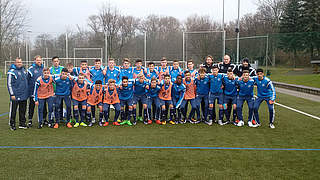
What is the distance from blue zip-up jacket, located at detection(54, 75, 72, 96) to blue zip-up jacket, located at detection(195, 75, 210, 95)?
130 inches

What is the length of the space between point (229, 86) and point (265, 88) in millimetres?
888

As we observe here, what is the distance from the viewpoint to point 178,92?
7.42 metres

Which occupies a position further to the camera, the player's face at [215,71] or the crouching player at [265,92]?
the player's face at [215,71]

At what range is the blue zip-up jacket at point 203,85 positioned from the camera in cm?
721

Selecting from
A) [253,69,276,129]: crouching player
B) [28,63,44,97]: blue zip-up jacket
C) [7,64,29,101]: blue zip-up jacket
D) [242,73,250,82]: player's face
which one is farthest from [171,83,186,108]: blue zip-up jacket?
[7,64,29,101]: blue zip-up jacket

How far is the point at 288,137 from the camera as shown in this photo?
19.4 ft

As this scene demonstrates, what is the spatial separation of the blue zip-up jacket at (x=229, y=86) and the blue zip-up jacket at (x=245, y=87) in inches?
5.0

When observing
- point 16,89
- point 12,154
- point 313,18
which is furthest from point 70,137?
point 313,18

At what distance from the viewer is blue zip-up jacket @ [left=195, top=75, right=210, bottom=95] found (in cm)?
721

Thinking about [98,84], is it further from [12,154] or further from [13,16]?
[13,16]

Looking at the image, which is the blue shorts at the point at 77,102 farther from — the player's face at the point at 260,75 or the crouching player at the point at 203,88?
the player's face at the point at 260,75

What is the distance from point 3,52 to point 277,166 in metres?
29.8

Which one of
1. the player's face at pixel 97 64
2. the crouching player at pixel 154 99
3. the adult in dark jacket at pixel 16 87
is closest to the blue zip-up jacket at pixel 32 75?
the adult in dark jacket at pixel 16 87

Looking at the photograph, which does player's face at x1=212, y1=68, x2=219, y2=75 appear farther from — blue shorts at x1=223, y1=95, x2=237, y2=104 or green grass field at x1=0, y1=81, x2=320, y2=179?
green grass field at x1=0, y1=81, x2=320, y2=179
